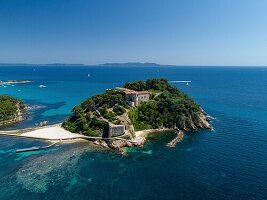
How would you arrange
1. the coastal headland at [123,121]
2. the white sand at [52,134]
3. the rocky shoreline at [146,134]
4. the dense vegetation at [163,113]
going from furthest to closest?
the dense vegetation at [163,113], the white sand at [52,134], the coastal headland at [123,121], the rocky shoreline at [146,134]

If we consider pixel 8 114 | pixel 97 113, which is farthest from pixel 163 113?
pixel 8 114

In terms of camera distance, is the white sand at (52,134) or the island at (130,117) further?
the white sand at (52,134)

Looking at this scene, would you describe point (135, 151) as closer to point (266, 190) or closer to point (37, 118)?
point (266, 190)

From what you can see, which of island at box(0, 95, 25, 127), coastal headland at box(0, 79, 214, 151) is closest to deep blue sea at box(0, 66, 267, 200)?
coastal headland at box(0, 79, 214, 151)

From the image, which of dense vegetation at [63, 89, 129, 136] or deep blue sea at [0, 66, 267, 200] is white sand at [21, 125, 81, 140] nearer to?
dense vegetation at [63, 89, 129, 136]

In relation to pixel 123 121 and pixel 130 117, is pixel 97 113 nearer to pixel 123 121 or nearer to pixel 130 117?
pixel 123 121

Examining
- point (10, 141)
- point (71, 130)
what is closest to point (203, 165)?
point (71, 130)

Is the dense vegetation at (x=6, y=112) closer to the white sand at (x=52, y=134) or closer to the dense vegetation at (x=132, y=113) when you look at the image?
the white sand at (x=52, y=134)

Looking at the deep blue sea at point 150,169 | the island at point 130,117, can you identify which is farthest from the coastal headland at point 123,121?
the deep blue sea at point 150,169
